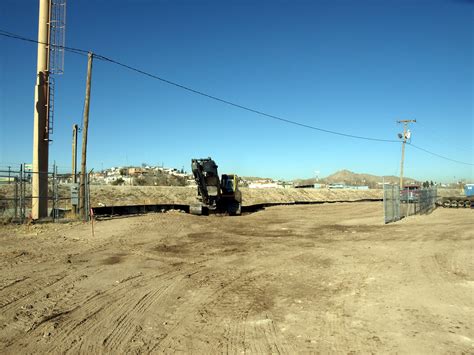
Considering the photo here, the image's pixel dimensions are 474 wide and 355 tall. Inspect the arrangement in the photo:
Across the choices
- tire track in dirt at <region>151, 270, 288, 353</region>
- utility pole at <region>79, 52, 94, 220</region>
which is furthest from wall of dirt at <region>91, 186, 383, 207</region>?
tire track in dirt at <region>151, 270, 288, 353</region>

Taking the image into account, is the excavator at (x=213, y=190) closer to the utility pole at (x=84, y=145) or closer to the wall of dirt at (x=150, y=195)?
the utility pole at (x=84, y=145)

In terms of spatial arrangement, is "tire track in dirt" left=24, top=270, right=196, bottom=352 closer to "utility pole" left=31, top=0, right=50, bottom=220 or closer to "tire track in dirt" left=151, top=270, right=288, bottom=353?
"tire track in dirt" left=151, top=270, right=288, bottom=353

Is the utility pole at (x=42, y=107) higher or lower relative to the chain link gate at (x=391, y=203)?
higher

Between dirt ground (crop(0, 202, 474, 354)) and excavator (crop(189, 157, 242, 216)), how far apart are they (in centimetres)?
1179

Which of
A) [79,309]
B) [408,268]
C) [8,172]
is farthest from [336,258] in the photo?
[8,172]

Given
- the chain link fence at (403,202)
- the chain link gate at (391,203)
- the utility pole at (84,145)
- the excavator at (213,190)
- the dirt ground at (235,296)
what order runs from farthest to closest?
1. the excavator at (213,190)
2. the chain link fence at (403,202)
3. the chain link gate at (391,203)
4. the utility pole at (84,145)
5. the dirt ground at (235,296)

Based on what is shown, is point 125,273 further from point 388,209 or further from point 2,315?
point 388,209

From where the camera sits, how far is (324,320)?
21.8 feet

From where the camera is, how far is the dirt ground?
5758mm

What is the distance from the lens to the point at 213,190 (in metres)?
28.6

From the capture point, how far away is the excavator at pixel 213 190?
27.1 m

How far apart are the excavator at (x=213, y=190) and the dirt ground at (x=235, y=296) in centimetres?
1179

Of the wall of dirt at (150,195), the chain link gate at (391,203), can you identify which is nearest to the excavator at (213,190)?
the wall of dirt at (150,195)

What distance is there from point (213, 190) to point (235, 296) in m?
20.5
